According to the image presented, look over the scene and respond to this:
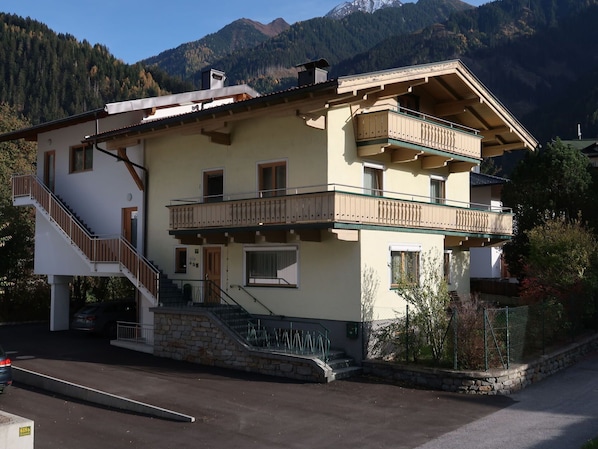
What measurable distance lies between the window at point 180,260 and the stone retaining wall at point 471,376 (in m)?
8.23

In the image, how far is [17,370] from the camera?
1769cm

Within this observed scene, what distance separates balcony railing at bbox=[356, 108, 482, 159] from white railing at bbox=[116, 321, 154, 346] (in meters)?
10.1

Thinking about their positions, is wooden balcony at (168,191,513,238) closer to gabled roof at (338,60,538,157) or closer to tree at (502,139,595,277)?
gabled roof at (338,60,538,157)

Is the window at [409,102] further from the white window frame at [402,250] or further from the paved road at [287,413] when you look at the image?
the paved road at [287,413]

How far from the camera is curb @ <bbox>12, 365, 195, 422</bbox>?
13.7 m

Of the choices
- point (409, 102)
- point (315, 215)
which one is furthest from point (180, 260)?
point (409, 102)

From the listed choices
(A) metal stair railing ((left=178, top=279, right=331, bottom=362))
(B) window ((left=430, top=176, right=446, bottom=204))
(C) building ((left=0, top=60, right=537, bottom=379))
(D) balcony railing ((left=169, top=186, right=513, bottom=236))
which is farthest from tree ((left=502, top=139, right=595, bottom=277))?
(A) metal stair railing ((left=178, top=279, right=331, bottom=362))

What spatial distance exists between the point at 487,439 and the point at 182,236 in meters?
12.1

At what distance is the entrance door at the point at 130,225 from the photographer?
24.7 meters

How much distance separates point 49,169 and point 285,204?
14461mm

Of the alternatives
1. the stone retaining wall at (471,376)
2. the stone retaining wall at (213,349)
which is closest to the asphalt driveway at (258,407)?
the stone retaining wall at (213,349)

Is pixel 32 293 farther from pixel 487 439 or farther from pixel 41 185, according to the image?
pixel 487 439

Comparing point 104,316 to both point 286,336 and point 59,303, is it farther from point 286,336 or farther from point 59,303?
point 286,336

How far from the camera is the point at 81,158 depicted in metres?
26.7
